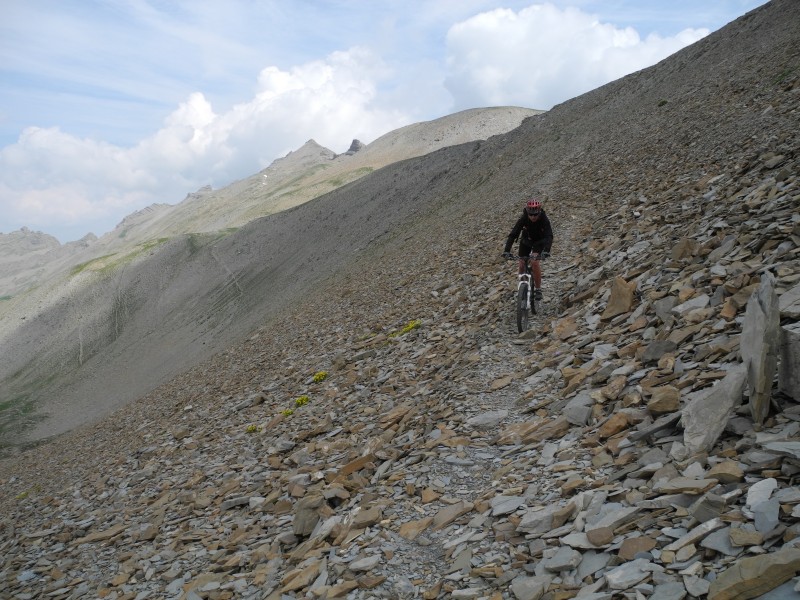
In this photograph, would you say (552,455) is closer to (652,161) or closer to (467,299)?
(467,299)

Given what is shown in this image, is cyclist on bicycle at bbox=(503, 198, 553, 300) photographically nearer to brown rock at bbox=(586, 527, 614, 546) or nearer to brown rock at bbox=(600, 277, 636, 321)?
brown rock at bbox=(600, 277, 636, 321)

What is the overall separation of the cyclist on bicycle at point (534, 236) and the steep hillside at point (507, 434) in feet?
3.70

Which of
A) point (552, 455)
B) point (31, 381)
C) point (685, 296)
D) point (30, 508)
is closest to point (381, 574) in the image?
point (552, 455)

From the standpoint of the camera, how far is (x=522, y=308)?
12.9m

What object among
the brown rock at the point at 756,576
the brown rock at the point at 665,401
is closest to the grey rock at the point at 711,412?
the brown rock at the point at 665,401

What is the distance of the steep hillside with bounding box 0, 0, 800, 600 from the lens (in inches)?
208

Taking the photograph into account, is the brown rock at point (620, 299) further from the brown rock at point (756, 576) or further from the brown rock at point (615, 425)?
the brown rock at point (756, 576)

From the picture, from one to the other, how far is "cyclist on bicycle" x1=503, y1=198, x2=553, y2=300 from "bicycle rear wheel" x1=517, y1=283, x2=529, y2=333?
20.6 inches

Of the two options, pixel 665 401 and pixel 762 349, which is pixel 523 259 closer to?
pixel 665 401

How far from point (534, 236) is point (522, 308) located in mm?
1931

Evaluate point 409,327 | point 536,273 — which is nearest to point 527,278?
point 536,273

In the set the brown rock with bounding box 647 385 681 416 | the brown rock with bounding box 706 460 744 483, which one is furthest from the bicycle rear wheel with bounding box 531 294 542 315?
the brown rock with bounding box 706 460 744 483

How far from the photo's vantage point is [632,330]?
32.4 feet

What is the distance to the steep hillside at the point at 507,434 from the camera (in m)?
5.28
